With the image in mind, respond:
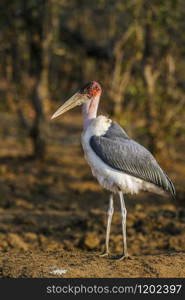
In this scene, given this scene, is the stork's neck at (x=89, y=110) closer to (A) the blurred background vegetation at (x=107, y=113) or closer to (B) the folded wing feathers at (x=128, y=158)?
(B) the folded wing feathers at (x=128, y=158)

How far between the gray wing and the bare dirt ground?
0.76 metres

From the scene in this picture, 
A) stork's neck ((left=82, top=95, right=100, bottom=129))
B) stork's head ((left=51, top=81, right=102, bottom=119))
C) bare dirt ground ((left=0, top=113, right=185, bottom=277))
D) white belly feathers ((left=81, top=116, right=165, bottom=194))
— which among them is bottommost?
bare dirt ground ((left=0, top=113, right=185, bottom=277))

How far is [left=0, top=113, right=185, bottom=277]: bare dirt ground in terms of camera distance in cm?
564

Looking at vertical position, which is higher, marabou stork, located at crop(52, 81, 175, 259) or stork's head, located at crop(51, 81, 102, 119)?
stork's head, located at crop(51, 81, 102, 119)

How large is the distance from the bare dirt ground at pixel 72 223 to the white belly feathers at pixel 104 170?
2.25 ft

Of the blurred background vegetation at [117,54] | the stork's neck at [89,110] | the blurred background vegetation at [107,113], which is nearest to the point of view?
the stork's neck at [89,110]

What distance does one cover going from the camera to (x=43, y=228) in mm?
9164

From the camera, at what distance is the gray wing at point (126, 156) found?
228 inches

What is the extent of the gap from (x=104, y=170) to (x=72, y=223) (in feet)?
12.2

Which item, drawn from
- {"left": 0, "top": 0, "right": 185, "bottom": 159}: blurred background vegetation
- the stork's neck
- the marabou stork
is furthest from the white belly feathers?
{"left": 0, "top": 0, "right": 185, "bottom": 159}: blurred background vegetation

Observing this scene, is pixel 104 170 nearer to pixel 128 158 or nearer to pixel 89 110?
pixel 128 158

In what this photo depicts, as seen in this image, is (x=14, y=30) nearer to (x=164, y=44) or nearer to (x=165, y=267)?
(x=164, y=44)

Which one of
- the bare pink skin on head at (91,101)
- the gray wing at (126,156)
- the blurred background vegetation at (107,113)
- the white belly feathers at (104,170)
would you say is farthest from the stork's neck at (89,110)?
the blurred background vegetation at (107,113)

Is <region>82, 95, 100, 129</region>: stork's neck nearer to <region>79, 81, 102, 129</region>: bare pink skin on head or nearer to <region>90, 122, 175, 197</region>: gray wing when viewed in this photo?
<region>79, 81, 102, 129</region>: bare pink skin on head
